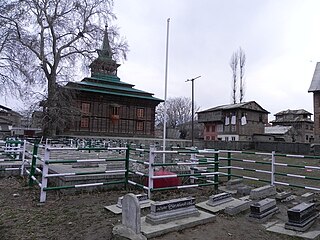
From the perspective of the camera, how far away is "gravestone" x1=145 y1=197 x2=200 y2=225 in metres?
4.79

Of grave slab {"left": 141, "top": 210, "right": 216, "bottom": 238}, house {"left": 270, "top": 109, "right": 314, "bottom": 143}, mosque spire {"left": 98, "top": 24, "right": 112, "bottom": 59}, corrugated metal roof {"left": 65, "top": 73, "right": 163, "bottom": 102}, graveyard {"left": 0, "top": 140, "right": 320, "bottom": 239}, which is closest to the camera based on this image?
grave slab {"left": 141, "top": 210, "right": 216, "bottom": 238}

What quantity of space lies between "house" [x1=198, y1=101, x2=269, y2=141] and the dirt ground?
47918 millimetres

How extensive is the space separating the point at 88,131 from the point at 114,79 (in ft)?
35.8

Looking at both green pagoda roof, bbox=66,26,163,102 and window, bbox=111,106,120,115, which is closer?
green pagoda roof, bbox=66,26,163,102

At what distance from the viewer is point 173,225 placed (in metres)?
4.73

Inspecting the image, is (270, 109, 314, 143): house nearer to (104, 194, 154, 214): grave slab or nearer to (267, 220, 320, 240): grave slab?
(267, 220, 320, 240): grave slab

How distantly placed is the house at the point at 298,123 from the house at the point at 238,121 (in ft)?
31.2

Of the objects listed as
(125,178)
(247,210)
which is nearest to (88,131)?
(125,178)

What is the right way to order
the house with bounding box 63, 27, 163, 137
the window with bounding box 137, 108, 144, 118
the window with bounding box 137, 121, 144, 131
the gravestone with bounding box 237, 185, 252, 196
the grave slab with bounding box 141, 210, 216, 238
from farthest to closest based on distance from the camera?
1. the window with bounding box 137, 121, 144, 131
2. the window with bounding box 137, 108, 144, 118
3. the house with bounding box 63, 27, 163, 137
4. the gravestone with bounding box 237, 185, 252, 196
5. the grave slab with bounding box 141, 210, 216, 238

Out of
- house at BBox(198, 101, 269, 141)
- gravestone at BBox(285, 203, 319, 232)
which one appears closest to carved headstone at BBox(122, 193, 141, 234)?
gravestone at BBox(285, 203, 319, 232)

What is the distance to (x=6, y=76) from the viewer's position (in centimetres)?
2308

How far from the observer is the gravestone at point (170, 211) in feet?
15.7

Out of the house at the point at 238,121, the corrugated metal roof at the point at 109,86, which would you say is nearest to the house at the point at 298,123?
the house at the point at 238,121

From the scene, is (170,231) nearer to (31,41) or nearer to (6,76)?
(6,76)
